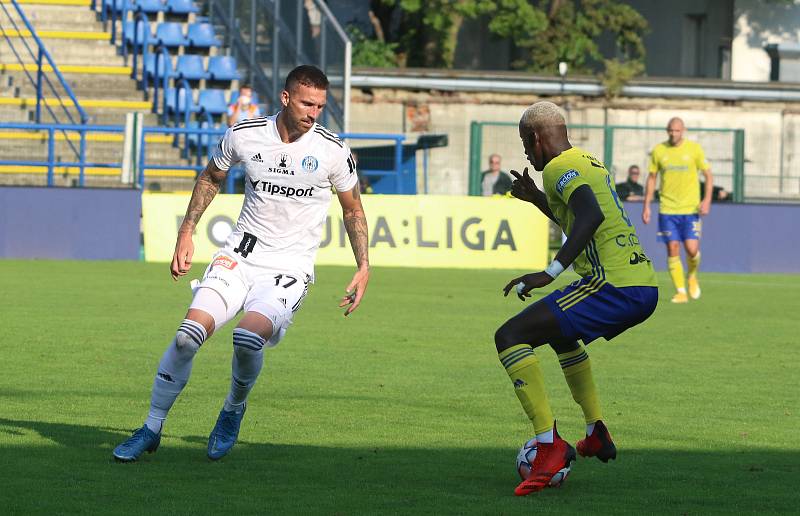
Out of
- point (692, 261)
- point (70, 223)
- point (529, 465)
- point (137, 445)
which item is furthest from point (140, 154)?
point (529, 465)

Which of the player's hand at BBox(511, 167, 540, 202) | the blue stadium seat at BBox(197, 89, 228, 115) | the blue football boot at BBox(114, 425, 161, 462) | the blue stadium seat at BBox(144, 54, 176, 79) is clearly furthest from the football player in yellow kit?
the blue stadium seat at BBox(144, 54, 176, 79)

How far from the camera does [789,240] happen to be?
26.2 m

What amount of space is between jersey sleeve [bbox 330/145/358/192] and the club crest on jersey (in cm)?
9

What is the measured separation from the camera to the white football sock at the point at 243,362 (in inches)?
303

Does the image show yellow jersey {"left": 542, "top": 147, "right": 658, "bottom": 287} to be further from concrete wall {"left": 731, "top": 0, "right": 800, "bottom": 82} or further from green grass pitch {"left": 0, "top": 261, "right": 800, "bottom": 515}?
concrete wall {"left": 731, "top": 0, "right": 800, "bottom": 82}

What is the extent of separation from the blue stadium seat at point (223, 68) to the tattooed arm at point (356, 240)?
22967 millimetres

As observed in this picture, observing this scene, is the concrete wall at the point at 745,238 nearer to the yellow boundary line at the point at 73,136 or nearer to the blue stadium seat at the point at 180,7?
the yellow boundary line at the point at 73,136

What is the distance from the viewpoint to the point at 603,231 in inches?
296

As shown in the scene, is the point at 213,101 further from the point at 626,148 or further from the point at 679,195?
the point at 679,195

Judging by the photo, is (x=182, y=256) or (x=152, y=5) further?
(x=152, y=5)

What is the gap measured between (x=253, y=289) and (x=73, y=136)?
2183 centimetres

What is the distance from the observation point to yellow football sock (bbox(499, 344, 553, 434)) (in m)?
7.32

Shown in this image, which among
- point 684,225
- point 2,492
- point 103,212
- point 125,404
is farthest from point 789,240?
point 2,492

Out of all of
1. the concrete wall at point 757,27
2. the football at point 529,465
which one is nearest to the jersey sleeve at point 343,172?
the football at point 529,465
